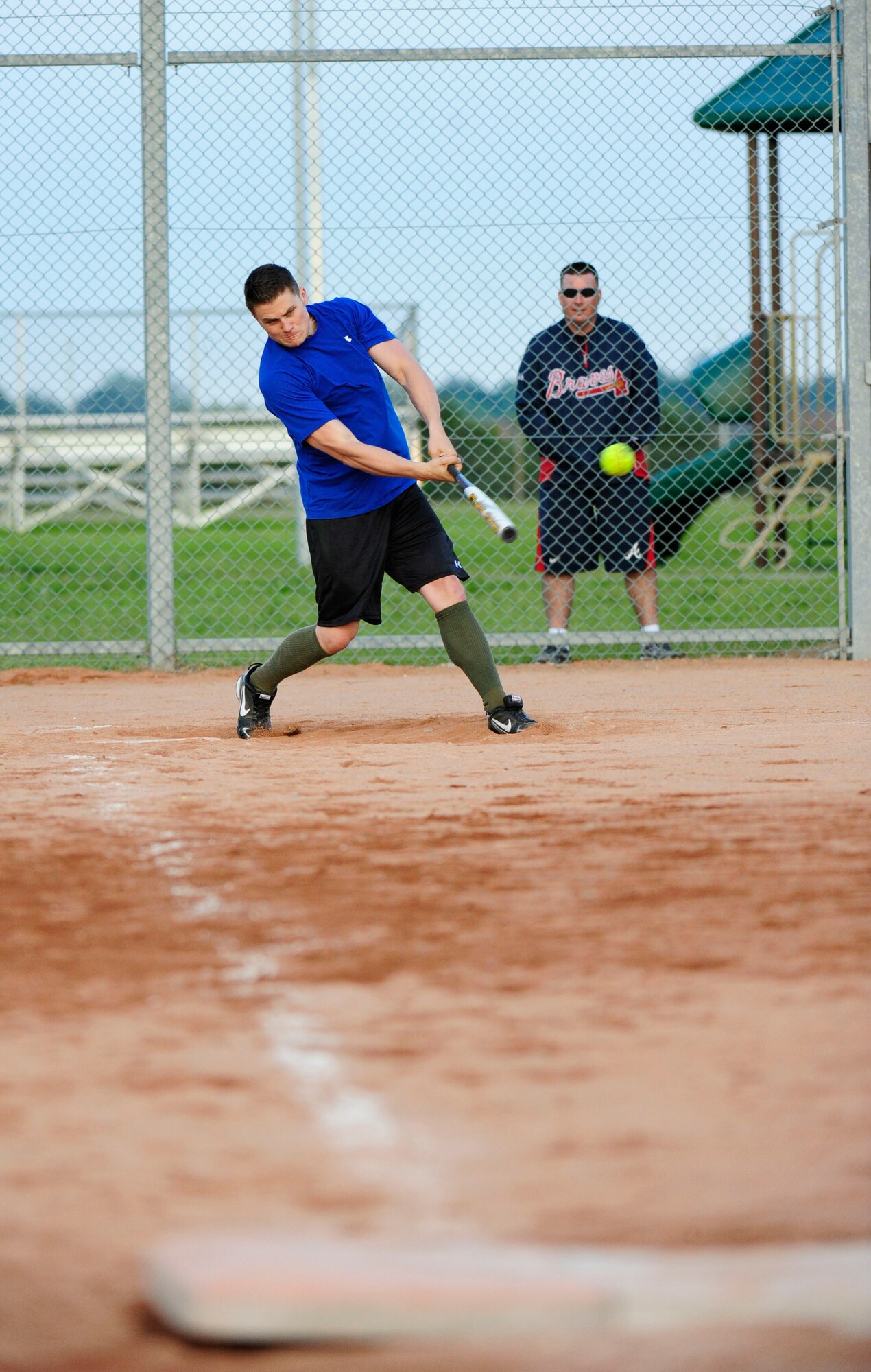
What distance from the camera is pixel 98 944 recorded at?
2.73m

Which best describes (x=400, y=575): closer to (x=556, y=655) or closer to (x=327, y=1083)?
(x=556, y=655)

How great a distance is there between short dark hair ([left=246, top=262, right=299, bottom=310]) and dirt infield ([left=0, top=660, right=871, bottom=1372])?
64.1 inches

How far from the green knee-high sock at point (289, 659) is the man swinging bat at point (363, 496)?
0.01 meters

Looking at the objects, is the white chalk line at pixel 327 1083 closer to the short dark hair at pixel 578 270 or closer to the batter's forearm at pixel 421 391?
the batter's forearm at pixel 421 391

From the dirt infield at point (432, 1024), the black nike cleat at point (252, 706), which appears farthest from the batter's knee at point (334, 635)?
the dirt infield at point (432, 1024)

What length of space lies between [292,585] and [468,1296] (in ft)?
34.0

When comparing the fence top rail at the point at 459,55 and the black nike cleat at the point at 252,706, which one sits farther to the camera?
the fence top rail at the point at 459,55

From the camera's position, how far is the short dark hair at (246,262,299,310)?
5098 millimetres

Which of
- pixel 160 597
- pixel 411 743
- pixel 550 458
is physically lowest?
pixel 411 743

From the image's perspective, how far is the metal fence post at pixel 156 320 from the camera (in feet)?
25.4

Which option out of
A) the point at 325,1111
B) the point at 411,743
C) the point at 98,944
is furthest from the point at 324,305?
the point at 325,1111

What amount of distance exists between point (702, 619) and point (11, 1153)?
8.49 meters

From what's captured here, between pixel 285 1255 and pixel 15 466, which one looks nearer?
pixel 285 1255

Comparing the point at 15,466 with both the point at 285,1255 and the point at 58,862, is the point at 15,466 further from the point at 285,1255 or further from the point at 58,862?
the point at 285,1255
